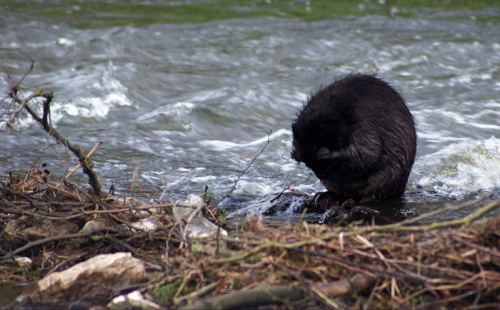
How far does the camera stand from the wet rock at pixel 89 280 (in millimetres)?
3326

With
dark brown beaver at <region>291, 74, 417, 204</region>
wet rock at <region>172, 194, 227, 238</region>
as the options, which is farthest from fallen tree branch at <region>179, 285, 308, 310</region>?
dark brown beaver at <region>291, 74, 417, 204</region>

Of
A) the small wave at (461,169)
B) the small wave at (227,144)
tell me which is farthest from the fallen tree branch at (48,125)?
the small wave at (227,144)

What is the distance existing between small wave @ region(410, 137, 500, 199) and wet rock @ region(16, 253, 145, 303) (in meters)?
2.98

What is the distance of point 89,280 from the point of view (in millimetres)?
3396

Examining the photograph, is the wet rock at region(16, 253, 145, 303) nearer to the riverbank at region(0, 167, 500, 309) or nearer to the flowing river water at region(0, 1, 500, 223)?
the riverbank at region(0, 167, 500, 309)

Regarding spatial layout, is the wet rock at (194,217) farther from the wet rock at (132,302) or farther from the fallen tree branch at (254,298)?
the fallen tree branch at (254,298)

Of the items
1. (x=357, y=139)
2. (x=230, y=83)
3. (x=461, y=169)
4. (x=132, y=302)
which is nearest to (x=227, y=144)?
(x=230, y=83)

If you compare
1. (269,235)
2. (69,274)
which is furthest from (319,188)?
(69,274)

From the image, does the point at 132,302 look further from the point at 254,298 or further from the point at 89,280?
the point at 254,298

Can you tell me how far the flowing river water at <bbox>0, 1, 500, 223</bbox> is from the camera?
20.1 ft

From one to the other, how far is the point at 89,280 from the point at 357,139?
2.16 meters

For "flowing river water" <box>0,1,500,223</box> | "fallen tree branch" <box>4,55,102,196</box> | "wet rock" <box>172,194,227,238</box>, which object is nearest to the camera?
"fallen tree branch" <box>4,55,102,196</box>

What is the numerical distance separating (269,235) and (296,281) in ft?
1.22

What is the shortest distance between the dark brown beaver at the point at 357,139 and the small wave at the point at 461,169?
29.0 inches
